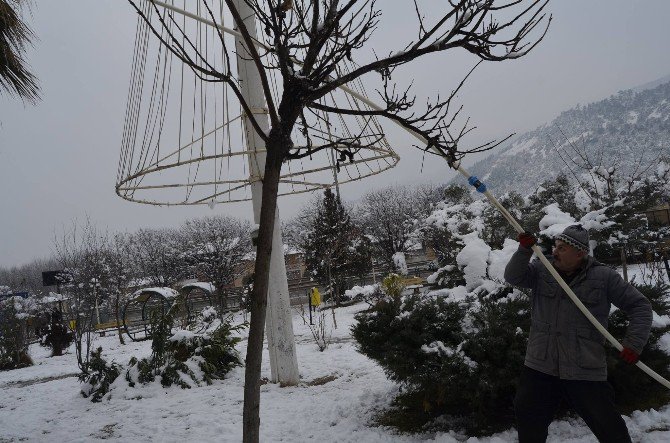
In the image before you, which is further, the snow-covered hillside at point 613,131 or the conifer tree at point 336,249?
the snow-covered hillside at point 613,131

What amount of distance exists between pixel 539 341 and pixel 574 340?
0.69ft

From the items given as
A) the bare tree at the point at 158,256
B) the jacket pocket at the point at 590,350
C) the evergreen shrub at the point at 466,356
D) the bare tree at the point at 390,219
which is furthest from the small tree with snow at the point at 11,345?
the bare tree at the point at 158,256

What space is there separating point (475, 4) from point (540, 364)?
2.20 meters

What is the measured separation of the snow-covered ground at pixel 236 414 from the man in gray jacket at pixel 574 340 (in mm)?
982

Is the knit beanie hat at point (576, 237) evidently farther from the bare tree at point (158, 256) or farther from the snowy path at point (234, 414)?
the bare tree at point (158, 256)

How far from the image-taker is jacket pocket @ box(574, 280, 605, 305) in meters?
2.81

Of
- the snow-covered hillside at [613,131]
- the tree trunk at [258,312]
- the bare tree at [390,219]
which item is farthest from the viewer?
the snow-covered hillside at [613,131]

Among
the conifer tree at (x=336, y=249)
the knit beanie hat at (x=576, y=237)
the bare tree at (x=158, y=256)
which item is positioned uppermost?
the bare tree at (x=158, y=256)

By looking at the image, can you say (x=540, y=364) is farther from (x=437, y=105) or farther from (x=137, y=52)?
(x=137, y=52)

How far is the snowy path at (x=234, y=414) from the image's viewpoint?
4.01 m

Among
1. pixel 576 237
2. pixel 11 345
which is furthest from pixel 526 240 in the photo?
pixel 11 345

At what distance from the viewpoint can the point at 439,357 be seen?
391 cm

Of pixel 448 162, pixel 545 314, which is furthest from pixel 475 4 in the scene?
pixel 545 314

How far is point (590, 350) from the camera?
273cm
